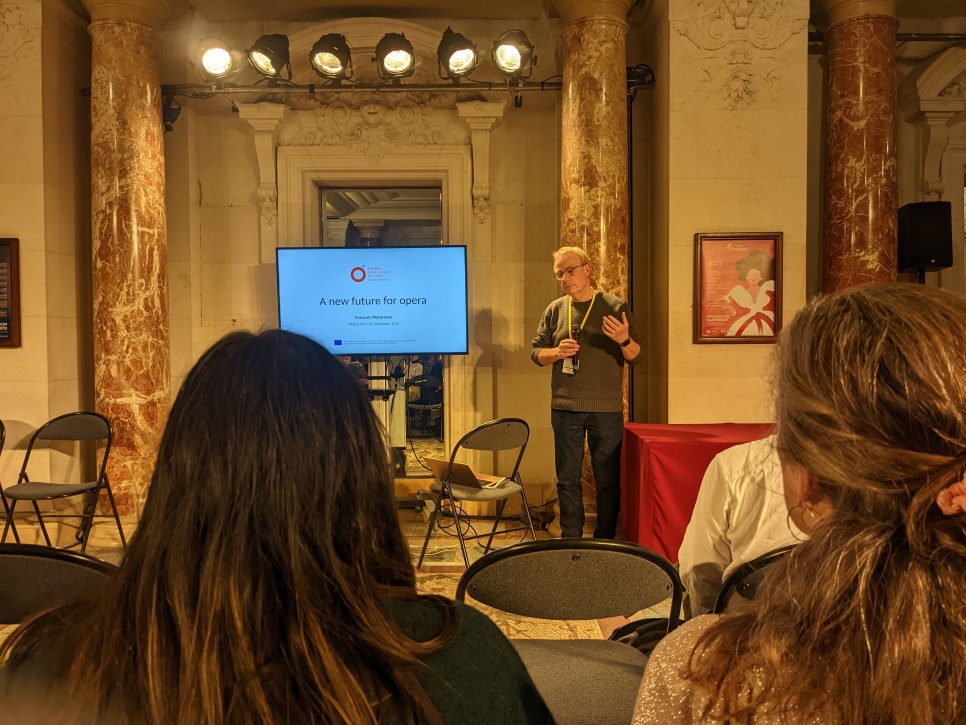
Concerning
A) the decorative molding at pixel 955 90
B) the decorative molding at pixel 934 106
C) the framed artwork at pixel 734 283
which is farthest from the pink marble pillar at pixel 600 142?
the decorative molding at pixel 955 90

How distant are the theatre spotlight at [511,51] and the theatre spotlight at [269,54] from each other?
1.51 m

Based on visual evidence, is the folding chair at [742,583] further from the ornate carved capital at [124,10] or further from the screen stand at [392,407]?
the ornate carved capital at [124,10]

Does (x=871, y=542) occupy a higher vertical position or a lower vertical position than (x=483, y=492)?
higher

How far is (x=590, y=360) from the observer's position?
3867 millimetres

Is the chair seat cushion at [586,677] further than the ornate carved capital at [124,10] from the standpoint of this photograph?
No

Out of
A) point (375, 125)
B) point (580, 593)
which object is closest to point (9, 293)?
point (375, 125)

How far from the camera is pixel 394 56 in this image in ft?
15.4

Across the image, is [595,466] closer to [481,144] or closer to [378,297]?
[378,297]

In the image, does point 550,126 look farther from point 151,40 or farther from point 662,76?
point 151,40

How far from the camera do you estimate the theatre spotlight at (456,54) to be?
4605mm

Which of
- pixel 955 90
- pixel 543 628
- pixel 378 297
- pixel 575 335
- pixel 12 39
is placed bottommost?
pixel 543 628

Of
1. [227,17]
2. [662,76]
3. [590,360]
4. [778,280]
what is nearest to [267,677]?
[590,360]

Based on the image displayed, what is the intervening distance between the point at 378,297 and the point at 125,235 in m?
1.76

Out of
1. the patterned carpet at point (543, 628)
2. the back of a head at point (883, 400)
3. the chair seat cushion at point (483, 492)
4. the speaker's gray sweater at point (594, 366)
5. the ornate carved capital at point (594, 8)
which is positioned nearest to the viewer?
the back of a head at point (883, 400)
